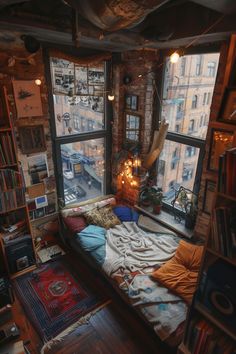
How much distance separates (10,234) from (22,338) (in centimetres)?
120

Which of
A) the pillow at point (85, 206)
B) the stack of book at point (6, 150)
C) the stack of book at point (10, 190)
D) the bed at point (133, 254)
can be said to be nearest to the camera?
the bed at point (133, 254)

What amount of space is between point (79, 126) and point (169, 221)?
2.01m

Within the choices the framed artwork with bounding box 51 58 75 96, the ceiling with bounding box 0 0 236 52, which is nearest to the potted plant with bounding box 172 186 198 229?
the ceiling with bounding box 0 0 236 52

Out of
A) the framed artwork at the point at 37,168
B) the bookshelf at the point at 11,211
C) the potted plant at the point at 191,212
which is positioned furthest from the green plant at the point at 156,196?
the bookshelf at the point at 11,211

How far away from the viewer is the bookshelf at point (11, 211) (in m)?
2.65

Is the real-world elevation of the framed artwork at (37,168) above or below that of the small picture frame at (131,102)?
below

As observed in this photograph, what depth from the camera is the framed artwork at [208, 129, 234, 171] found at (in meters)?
2.56

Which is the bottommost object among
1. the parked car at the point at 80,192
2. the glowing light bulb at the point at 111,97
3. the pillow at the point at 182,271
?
the pillow at the point at 182,271

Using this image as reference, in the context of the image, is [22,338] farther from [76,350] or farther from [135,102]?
[135,102]

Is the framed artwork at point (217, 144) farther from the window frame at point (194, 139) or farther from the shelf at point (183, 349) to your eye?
the shelf at point (183, 349)

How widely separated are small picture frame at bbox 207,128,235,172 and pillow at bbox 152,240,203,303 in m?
1.05

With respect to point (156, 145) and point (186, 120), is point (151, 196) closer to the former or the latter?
point (156, 145)

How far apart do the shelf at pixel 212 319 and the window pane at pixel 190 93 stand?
2.00m

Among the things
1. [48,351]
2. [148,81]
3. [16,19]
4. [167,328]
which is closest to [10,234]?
[48,351]
